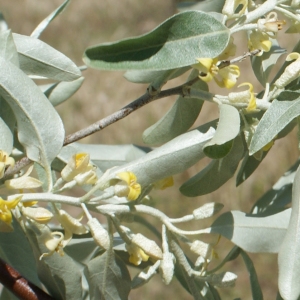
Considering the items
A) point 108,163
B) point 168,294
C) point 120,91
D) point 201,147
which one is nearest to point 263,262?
point 168,294

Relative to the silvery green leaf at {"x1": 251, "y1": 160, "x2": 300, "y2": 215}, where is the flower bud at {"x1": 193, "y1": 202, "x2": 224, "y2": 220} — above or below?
above

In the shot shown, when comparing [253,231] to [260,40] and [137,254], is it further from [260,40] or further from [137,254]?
[260,40]

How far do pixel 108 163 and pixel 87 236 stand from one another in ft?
0.54

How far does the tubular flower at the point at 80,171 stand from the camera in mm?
703

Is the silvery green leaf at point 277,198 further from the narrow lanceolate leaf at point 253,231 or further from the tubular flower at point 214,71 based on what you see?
the tubular flower at point 214,71

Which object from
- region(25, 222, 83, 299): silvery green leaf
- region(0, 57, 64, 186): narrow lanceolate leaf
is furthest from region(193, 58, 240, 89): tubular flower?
region(25, 222, 83, 299): silvery green leaf

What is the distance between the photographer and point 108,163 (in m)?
1.07

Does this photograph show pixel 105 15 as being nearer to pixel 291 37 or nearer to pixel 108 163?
pixel 291 37

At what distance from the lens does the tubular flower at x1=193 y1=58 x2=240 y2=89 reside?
689 millimetres

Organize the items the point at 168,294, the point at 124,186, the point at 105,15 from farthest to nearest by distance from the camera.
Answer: the point at 105,15 → the point at 168,294 → the point at 124,186

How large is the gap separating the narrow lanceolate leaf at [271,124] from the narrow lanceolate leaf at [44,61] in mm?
303

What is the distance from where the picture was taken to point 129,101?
3541mm

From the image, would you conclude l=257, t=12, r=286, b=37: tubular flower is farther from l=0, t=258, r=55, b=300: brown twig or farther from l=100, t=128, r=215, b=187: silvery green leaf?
l=0, t=258, r=55, b=300: brown twig

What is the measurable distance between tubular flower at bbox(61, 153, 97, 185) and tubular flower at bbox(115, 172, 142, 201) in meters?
0.04
